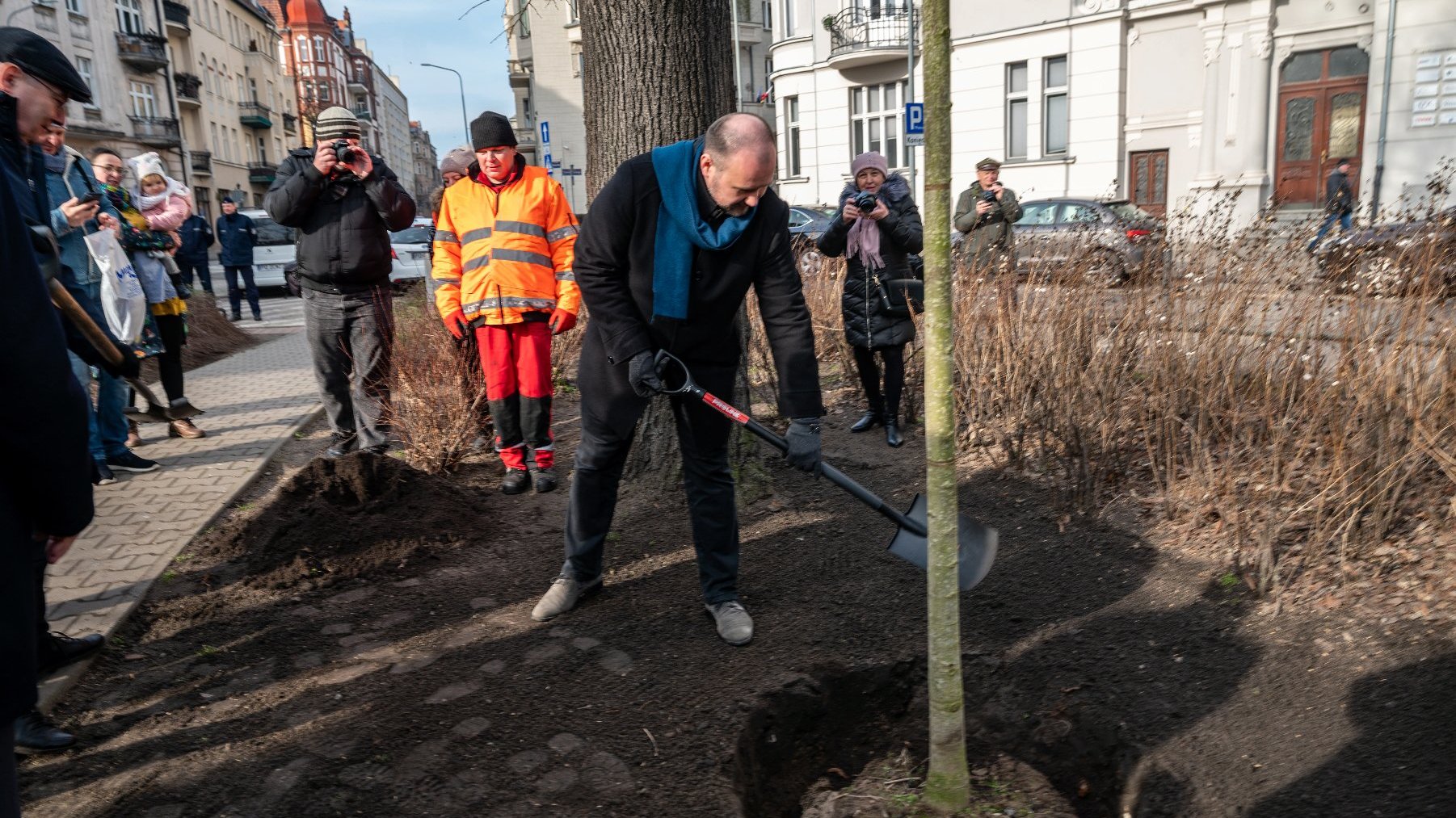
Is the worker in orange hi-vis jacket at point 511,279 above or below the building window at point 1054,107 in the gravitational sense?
below

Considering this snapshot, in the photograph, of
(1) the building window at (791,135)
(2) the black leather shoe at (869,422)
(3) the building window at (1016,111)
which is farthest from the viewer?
(1) the building window at (791,135)

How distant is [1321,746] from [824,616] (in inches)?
62.0

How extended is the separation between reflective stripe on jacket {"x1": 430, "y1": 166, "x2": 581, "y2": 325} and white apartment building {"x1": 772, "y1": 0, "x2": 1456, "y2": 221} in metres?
13.5

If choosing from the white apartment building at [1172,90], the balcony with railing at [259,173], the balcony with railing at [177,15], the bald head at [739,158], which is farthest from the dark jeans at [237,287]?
the balcony with railing at [259,173]

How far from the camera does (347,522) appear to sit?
450 cm

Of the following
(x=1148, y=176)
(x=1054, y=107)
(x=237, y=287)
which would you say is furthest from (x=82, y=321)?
(x=1054, y=107)

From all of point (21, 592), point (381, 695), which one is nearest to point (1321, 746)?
point (381, 695)

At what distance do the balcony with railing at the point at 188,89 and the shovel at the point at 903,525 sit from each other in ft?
179

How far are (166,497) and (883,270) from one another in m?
4.31

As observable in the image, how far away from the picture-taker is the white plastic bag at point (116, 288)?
17.7 ft

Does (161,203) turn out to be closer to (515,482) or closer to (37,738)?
(515,482)

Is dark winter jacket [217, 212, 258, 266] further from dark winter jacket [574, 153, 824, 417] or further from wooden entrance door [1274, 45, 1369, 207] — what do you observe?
wooden entrance door [1274, 45, 1369, 207]

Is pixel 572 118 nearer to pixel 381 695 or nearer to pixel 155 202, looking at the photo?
pixel 155 202

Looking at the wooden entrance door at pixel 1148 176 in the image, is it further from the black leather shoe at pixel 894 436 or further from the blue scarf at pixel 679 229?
the blue scarf at pixel 679 229
